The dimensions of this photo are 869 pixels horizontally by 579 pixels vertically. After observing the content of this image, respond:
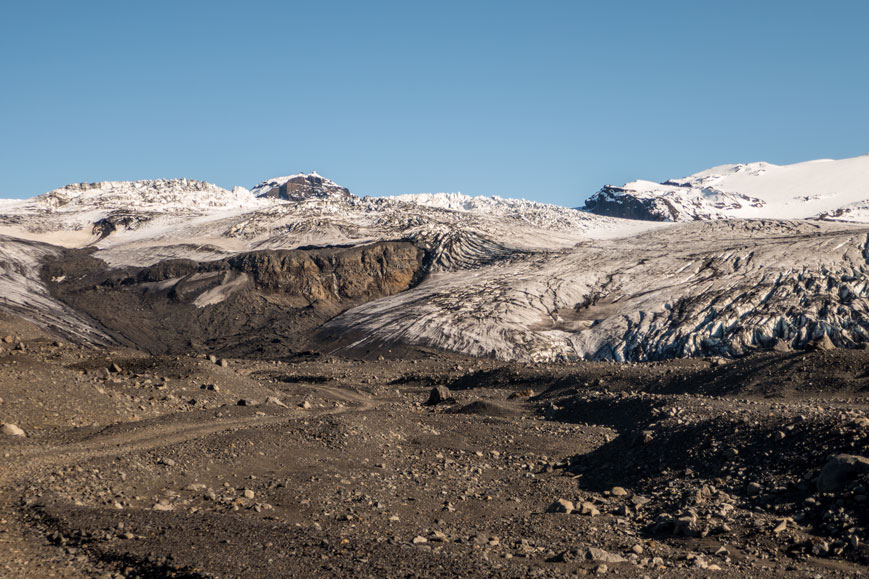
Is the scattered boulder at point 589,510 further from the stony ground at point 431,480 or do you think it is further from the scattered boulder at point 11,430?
the scattered boulder at point 11,430

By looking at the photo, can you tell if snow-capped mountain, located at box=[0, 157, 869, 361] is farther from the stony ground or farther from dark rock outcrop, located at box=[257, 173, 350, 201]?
dark rock outcrop, located at box=[257, 173, 350, 201]

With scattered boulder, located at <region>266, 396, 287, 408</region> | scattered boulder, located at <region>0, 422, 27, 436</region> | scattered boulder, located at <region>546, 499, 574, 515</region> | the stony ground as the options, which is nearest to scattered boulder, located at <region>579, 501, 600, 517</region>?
the stony ground

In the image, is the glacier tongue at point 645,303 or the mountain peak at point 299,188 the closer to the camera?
the glacier tongue at point 645,303

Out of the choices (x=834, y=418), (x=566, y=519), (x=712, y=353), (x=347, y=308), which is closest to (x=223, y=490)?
(x=566, y=519)

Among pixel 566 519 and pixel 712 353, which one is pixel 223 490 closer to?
pixel 566 519

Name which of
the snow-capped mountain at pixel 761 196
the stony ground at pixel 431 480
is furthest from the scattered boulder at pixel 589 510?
the snow-capped mountain at pixel 761 196

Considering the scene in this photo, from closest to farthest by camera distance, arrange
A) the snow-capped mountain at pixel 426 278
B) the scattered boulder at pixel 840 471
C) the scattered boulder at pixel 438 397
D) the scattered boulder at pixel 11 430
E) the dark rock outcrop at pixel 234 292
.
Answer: the scattered boulder at pixel 840 471 < the scattered boulder at pixel 11 430 < the scattered boulder at pixel 438 397 < the snow-capped mountain at pixel 426 278 < the dark rock outcrop at pixel 234 292

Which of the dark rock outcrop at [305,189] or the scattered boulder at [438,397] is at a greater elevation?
the dark rock outcrop at [305,189]
